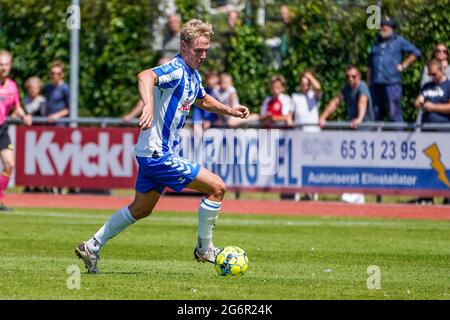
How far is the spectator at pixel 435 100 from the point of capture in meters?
20.6

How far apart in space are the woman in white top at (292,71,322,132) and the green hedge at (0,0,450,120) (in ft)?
3.39

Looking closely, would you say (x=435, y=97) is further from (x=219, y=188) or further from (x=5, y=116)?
(x=219, y=188)

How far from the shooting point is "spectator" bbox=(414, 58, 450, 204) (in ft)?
67.5

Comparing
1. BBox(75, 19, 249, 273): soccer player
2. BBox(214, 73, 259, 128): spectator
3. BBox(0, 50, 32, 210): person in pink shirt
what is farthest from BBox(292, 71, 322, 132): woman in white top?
BBox(75, 19, 249, 273): soccer player

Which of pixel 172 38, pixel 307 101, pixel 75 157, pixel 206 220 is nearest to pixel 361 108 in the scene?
pixel 307 101

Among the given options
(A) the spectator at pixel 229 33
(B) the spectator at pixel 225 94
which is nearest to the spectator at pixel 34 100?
(B) the spectator at pixel 225 94

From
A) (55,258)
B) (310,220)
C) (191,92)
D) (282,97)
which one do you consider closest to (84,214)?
(310,220)

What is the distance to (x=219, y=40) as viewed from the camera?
2597cm

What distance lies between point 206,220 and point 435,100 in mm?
10235

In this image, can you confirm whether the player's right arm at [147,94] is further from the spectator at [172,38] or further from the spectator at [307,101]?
the spectator at [172,38]

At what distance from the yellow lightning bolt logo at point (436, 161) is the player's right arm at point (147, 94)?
10436 millimetres

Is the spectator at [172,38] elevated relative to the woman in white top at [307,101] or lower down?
elevated

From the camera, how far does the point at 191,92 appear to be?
37.3 feet

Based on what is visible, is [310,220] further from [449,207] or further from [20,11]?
[20,11]
